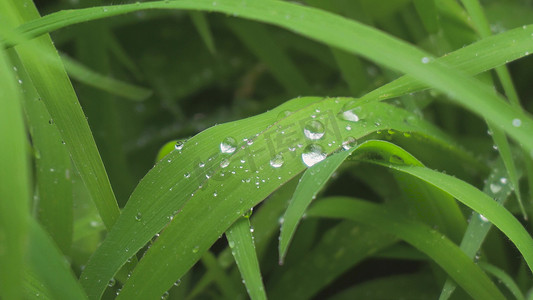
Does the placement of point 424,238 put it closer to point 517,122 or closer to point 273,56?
point 517,122

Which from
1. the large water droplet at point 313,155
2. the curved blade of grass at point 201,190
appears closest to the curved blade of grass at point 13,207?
the curved blade of grass at point 201,190

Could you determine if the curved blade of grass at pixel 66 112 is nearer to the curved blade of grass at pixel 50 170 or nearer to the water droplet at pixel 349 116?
the curved blade of grass at pixel 50 170

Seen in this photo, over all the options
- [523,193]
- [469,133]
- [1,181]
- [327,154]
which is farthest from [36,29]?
[469,133]

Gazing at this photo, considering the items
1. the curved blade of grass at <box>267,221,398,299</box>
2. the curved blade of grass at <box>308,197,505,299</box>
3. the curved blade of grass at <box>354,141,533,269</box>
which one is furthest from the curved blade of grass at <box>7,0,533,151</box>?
the curved blade of grass at <box>267,221,398,299</box>

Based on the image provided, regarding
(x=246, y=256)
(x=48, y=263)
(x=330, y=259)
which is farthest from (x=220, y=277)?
(x=48, y=263)

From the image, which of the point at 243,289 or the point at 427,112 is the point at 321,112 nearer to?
the point at 243,289

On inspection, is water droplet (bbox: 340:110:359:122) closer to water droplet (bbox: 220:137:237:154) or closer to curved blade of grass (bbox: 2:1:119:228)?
water droplet (bbox: 220:137:237:154)

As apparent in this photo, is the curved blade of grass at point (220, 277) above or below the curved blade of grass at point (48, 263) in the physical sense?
above
